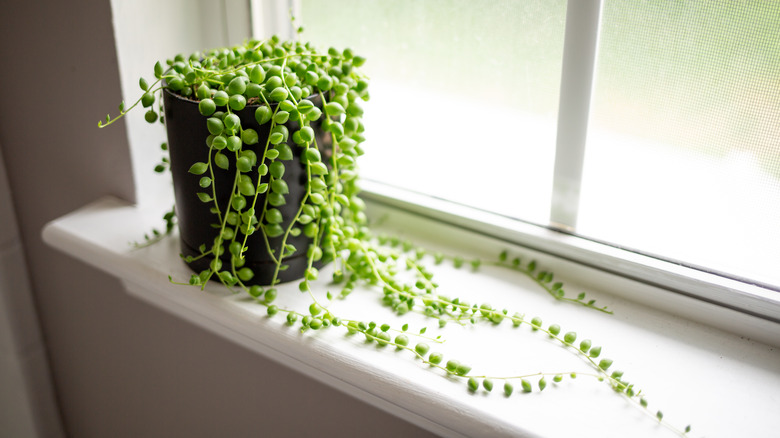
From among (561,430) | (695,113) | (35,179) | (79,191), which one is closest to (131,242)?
(79,191)

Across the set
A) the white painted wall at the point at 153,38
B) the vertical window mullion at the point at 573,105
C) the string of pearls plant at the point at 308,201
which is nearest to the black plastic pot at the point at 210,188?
the string of pearls plant at the point at 308,201

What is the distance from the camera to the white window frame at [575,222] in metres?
0.69

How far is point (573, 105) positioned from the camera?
29.2 inches

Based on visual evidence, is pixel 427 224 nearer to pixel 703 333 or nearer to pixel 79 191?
pixel 703 333

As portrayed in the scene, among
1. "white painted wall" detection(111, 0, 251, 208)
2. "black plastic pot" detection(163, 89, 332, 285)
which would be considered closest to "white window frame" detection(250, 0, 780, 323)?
"black plastic pot" detection(163, 89, 332, 285)

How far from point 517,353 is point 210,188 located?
0.40 m

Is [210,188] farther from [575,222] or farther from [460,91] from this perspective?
[575,222]

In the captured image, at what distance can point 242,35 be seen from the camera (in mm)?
956

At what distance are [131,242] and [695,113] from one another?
2.45 feet

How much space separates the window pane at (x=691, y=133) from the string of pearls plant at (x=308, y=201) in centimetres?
14

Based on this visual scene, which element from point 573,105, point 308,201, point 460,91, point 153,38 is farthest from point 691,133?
point 153,38

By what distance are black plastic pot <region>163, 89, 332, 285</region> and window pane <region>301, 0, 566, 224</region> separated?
20 centimetres

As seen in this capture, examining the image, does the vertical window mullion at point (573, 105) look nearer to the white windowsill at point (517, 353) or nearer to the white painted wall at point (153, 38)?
the white windowsill at point (517, 353)

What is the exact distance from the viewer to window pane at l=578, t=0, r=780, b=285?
25.2 inches
